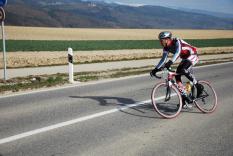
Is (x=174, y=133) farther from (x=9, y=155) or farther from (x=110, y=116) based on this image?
(x=9, y=155)

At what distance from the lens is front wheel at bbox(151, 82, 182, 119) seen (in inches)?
331

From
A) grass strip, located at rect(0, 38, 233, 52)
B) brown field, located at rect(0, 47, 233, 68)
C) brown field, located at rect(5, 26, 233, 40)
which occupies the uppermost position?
brown field, located at rect(5, 26, 233, 40)

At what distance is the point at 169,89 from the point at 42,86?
5.42 meters

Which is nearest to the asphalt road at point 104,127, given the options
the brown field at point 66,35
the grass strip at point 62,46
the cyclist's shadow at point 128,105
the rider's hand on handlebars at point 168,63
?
the cyclist's shadow at point 128,105

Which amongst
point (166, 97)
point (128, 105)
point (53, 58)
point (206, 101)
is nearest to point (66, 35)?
point (53, 58)

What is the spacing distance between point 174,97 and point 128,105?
54.9 inches

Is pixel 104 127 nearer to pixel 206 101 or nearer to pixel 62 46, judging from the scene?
pixel 206 101

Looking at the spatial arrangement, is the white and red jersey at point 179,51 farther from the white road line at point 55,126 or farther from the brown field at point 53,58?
the brown field at point 53,58

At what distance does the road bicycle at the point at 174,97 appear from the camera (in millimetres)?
8445

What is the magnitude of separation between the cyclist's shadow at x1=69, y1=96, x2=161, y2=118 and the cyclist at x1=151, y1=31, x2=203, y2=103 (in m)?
0.93

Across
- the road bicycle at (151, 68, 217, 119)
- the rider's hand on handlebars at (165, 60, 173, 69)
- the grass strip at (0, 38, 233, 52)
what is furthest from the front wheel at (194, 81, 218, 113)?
the grass strip at (0, 38, 233, 52)

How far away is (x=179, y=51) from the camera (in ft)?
26.7

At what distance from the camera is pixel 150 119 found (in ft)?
26.8

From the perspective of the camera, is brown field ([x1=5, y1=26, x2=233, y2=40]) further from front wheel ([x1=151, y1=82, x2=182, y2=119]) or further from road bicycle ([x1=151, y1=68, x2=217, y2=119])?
front wheel ([x1=151, y1=82, x2=182, y2=119])
